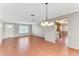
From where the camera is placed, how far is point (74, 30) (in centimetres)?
595

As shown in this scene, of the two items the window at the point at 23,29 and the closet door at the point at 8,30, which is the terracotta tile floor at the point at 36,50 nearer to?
the closet door at the point at 8,30

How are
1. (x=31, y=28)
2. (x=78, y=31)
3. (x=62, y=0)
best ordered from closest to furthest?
(x=62, y=0) → (x=78, y=31) → (x=31, y=28)

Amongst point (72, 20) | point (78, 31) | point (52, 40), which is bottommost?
point (52, 40)

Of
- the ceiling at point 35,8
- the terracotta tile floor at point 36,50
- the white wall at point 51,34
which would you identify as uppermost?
the ceiling at point 35,8

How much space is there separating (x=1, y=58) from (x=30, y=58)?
1.16ft

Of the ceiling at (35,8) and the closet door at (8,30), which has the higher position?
the ceiling at (35,8)

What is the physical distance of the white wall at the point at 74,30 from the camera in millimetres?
5738

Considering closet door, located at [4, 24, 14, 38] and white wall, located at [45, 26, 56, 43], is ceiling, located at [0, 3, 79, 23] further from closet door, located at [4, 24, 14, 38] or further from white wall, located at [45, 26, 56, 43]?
closet door, located at [4, 24, 14, 38]

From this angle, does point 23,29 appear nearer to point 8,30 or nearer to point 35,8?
point 8,30

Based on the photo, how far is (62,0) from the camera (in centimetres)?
301

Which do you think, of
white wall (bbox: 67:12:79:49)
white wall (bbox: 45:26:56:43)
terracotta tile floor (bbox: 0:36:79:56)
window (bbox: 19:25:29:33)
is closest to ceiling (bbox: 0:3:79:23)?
white wall (bbox: 67:12:79:49)

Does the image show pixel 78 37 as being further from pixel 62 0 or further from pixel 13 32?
pixel 13 32

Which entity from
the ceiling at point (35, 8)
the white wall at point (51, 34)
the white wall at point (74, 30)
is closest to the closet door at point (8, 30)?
the white wall at point (51, 34)

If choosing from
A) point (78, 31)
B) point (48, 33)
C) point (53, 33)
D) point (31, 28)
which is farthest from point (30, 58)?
point (31, 28)
